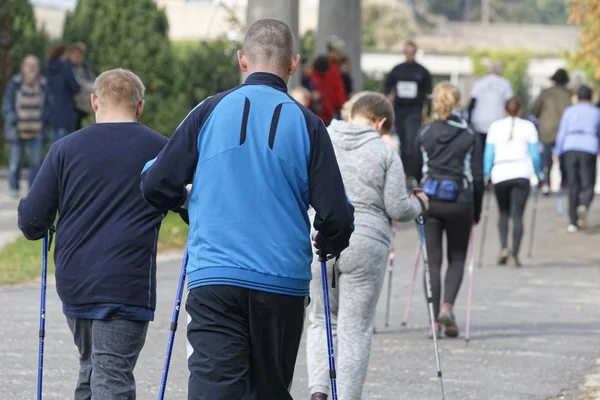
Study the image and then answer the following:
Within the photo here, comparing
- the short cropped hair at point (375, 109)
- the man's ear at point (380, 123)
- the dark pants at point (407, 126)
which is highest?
the short cropped hair at point (375, 109)

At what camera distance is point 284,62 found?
16.3 feet

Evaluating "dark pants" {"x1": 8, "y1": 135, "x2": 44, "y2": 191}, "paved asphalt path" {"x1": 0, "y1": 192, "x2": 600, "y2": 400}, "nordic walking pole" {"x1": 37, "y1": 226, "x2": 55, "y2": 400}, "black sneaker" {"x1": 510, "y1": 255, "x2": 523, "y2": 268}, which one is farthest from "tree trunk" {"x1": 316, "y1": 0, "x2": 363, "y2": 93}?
"nordic walking pole" {"x1": 37, "y1": 226, "x2": 55, "y2": 400}

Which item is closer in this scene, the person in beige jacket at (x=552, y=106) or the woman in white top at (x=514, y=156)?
the woman in white top at (x=514, y=156)

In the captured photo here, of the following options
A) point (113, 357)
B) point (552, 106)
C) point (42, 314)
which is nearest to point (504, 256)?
point (552, 106)

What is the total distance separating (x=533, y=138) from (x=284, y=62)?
31.7 feet

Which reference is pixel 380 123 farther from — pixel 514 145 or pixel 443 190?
pixel 514 145

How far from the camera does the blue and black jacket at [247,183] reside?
15.5 ft

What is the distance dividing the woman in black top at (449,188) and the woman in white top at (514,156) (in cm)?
385

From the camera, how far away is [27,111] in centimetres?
1755

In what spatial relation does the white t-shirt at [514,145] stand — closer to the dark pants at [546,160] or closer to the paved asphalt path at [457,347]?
the paved asphalt path at [457,347]

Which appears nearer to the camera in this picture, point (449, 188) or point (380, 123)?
point (380, 123)

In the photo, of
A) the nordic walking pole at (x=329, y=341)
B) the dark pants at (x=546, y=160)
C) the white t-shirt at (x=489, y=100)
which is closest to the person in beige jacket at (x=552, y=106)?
the white t-shirt at (x=489, y=100)

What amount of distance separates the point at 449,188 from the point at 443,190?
0.05m

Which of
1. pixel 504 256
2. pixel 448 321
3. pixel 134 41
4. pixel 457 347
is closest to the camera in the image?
pixel 457 347
